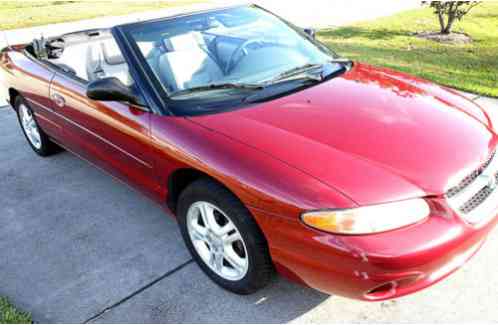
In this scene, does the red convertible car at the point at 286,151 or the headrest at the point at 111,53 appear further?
the headrest at the point at 111,53

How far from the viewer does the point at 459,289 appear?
248cm

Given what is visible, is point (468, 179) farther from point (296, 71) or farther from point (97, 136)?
point (97, 136)

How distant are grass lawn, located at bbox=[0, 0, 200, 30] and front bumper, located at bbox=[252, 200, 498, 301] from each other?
1224 cm

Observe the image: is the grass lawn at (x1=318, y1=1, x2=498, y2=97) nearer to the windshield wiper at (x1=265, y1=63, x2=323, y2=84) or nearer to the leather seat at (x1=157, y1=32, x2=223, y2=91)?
the windshield wiper at (x1=265, y1=63, x2=323, y2=84)

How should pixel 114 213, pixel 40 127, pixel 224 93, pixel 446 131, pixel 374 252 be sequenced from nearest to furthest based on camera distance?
pixel 374 252 < pixel 446 131 < pixel 224 93 < pixel 114 213 < pixel 40 127

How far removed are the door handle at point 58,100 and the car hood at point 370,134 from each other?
158 cm

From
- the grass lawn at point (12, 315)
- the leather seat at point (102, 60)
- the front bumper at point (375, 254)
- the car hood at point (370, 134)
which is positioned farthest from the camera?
the leather seat at point (102, 60)

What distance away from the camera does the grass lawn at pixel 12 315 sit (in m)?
2.38

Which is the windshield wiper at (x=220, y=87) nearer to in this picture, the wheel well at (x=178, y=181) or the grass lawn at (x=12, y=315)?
the wheel well at (x=178, y=181)

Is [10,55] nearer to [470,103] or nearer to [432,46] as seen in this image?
[470,103]

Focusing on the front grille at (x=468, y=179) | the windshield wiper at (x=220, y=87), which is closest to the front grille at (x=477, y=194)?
the front grille at (x=468, y=179)

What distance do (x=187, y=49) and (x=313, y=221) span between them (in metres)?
1.63

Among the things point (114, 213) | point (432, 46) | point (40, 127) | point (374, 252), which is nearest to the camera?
point (374, 252)

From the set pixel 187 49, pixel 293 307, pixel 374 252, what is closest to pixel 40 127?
pixel 187 49
